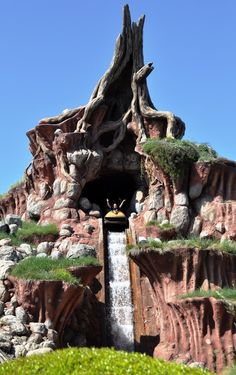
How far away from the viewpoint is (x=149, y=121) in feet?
78.5

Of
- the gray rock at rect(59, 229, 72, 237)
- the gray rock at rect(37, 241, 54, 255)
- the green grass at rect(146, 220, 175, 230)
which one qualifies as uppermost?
the green grass at rect(146, 220, 175, 230)

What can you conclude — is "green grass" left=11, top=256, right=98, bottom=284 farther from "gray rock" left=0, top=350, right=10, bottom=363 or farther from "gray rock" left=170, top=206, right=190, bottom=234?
"gray rock" left=170, top=206, right=190, bottom=234

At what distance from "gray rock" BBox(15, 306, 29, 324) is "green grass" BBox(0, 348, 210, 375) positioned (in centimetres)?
604

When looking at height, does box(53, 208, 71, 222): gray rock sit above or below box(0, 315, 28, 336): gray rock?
above

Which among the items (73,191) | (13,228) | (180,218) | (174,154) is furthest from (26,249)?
(174,154)

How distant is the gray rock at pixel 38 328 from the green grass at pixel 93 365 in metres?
5.73

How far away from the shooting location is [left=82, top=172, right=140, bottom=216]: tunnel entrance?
2506 cm

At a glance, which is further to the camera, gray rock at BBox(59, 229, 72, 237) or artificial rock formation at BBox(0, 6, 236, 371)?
gray rock at BBox(59, 229, 72, 237)

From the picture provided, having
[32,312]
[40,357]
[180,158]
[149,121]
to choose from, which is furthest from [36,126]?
[40,357]

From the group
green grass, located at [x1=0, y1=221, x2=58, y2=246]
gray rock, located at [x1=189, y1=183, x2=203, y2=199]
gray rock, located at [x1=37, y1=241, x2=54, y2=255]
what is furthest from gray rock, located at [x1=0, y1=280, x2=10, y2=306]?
gray rock, located at [x1=189, y1=183, x2=203, y2=199]

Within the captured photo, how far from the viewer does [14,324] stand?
1252 cm

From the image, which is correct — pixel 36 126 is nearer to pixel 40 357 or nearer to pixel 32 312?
pixel 32 312

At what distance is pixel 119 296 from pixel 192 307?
459cm

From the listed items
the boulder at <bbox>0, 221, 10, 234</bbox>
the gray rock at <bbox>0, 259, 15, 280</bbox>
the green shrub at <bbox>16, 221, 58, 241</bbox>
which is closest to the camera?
the gray rock at <bbox>0, 259, 15, 280</bbox>
